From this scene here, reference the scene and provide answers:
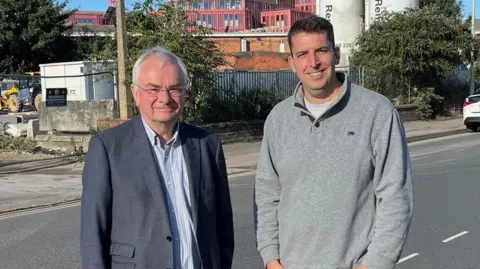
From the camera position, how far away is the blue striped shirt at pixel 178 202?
2707mm

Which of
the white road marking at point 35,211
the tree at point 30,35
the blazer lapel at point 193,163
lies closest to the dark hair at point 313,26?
the blazer lapel at point 193,163

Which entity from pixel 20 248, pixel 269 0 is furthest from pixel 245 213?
pixel 269 0

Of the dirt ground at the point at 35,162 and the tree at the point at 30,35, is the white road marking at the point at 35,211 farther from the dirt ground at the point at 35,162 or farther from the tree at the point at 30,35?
the tree at the point at 30,35

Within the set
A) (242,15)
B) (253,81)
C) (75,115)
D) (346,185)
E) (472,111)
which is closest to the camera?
(346,185)

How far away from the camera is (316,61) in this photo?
2.65m

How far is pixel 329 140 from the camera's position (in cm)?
265

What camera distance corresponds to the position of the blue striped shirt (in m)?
2.71

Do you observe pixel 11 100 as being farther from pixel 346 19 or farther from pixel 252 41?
pixel 252 41

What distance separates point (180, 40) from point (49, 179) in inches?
197

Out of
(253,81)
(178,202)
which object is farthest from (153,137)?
(253,81)

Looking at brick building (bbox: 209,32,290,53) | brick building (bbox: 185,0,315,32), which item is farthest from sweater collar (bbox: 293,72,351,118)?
brick building (bbox: 185,0,315,32)

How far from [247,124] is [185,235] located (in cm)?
1527

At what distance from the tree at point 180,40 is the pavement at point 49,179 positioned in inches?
71.3

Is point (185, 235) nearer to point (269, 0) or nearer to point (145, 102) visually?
point (145, 102)
